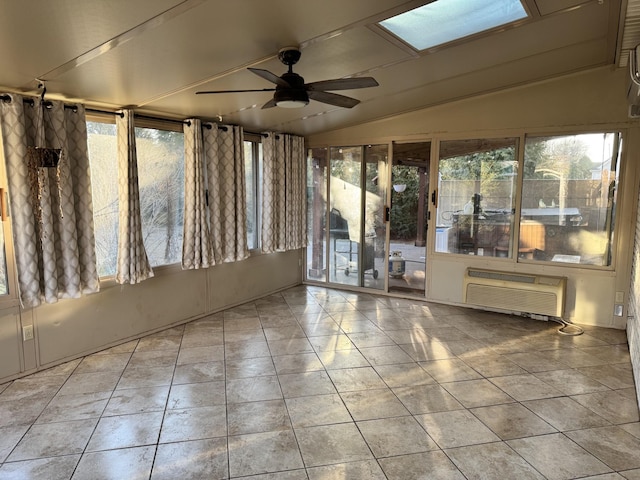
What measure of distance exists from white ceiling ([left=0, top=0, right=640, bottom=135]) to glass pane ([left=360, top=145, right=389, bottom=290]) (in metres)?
1.21

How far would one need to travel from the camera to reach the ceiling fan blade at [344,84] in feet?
8.25

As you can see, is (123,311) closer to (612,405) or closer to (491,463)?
(491,463)

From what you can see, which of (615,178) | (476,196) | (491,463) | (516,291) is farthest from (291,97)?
(615,178)

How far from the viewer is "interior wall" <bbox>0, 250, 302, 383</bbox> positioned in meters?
3.10

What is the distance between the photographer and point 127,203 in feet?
11.7

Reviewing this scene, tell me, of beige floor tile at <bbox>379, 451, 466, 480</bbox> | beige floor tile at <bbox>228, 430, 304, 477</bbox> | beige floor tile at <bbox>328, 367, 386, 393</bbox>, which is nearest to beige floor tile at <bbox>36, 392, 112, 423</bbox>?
beige floor tile at <bbox>228, 430, 304, 477</bbox>

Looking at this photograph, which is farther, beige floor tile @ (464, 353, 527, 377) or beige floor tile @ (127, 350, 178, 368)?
beige floor tile @ (127, 350, 178, 368)

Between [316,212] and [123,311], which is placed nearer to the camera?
[123,311]

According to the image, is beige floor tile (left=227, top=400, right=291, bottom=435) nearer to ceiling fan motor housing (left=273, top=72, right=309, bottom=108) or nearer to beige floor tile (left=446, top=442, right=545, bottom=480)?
beige floor tile (left=446, top=442, right=545, bottom=480)

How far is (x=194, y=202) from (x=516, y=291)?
3.65 meters

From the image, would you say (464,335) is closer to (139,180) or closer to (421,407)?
(421,407)

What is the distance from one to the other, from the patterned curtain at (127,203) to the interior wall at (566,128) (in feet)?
10.7

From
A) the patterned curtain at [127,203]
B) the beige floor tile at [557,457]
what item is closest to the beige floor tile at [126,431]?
the patterned curtain at [127,203]

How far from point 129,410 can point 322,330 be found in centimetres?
199
